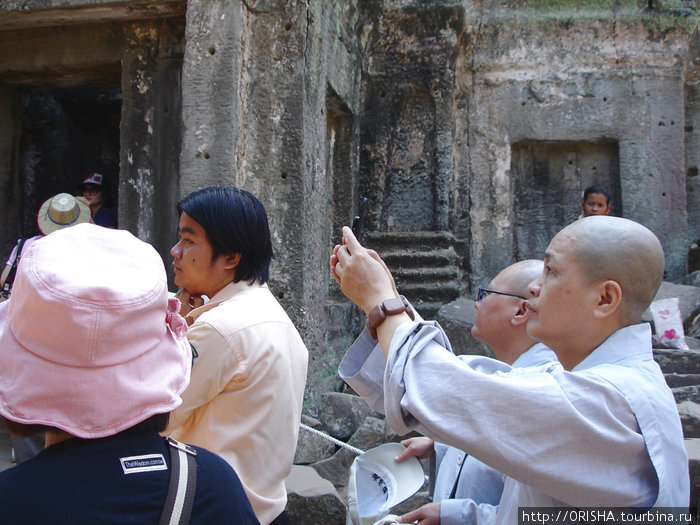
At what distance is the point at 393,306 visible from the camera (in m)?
1.26

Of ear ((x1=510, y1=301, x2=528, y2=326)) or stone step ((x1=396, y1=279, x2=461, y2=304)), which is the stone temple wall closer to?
stone step ((x1=396, y1=279, x2=461, y2=304))

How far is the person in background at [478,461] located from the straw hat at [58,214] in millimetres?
3249

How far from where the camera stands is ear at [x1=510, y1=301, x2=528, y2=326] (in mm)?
2125

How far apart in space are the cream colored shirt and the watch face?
1.50 ft

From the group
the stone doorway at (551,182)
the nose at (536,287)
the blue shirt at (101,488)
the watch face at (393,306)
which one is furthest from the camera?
the stone doorway at (551,182)

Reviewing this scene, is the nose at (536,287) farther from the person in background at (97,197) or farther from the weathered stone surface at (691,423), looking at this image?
the person in background at (97,197)

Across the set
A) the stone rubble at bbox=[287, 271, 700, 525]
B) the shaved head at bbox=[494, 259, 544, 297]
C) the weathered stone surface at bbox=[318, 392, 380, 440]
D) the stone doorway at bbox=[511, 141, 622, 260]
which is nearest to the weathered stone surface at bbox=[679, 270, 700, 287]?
the stone rubble at bbox=[287, 271, 700, 525]

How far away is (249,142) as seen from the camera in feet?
13.9

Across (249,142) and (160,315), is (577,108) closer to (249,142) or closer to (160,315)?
(249,142)

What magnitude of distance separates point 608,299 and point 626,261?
0.09 m

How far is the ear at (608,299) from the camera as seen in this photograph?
51.5 inches

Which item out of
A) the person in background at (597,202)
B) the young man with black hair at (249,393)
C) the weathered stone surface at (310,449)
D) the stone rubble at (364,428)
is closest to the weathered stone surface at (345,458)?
the stone rubble at (364,428)

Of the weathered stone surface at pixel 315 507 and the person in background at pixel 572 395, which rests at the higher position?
the person in background at pixel 572 395

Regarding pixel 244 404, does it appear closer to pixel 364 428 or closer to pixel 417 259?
pixel 364 428
